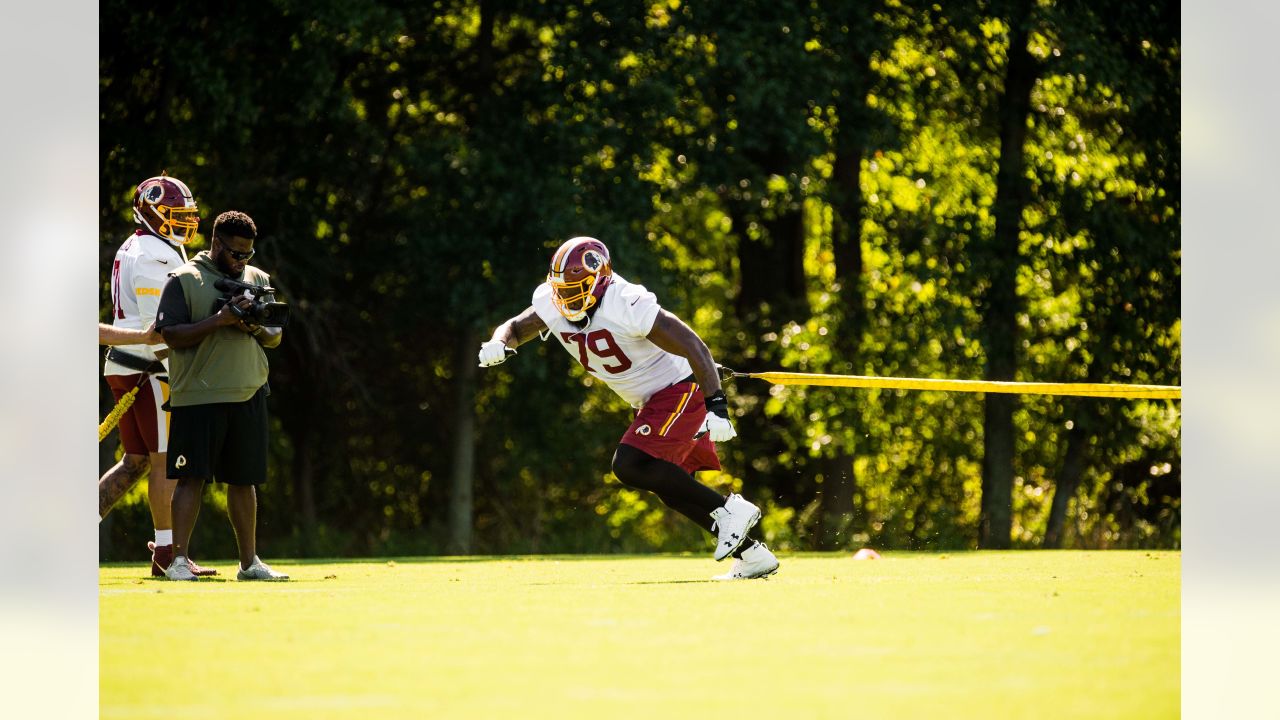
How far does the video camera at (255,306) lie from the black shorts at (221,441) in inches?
16.2

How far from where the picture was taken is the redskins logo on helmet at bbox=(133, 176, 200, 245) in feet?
24.7

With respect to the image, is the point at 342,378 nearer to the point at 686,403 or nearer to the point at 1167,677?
the point at 686,403

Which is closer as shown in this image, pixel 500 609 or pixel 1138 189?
pixel 500 609

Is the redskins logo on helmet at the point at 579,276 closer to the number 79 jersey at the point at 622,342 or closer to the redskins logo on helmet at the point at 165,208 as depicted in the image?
the number 79 jersey at the point at 622,342

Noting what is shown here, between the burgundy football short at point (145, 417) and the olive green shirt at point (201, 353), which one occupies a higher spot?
the olive green shirt at point (201, 353)

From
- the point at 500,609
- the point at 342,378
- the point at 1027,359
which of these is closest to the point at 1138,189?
the point at 1027,359

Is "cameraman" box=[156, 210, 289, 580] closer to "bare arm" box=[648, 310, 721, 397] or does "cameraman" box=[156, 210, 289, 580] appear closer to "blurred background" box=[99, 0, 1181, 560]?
"bare arm" box=[648, 310, 721, 397]

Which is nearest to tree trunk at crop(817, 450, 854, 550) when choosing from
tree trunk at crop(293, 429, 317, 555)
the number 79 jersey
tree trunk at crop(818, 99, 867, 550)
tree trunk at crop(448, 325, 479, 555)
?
tree trunk at crop(818, 99, 867, 550)

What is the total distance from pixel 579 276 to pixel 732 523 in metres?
1.35

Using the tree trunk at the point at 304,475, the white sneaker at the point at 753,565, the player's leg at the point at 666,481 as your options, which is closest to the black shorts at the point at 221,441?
the player's leg at the point at 666,481

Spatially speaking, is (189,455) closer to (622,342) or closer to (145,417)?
(145,417)

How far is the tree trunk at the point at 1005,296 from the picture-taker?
591 inches

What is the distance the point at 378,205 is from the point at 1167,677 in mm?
11978
